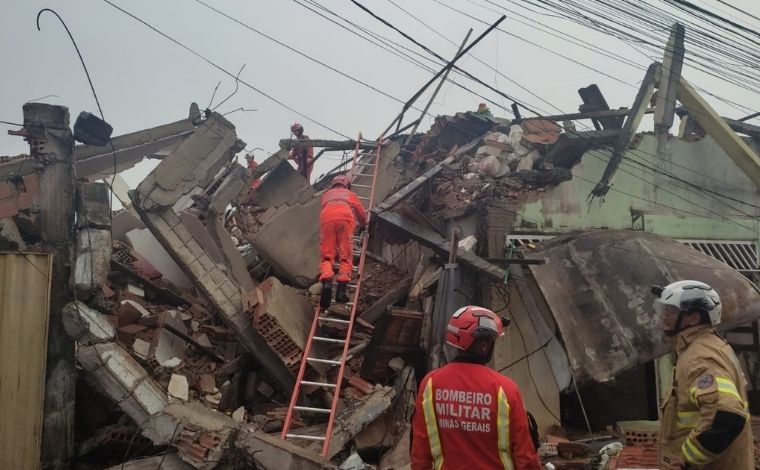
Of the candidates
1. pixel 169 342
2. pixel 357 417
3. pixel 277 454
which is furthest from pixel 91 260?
pixel 357 417

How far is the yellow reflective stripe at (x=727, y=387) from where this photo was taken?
255 centimetres

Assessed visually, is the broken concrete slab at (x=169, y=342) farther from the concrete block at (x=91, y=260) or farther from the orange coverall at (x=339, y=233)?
the orange coverall at (x=339, y=233)

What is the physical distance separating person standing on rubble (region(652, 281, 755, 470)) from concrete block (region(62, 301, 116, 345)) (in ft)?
17.9

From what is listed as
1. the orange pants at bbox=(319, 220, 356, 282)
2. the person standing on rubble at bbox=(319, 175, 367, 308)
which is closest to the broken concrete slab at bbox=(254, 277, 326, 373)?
the person standing on rubble at bbox=(319, 175, 367, 308)

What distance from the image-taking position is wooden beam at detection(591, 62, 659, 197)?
8176 mm

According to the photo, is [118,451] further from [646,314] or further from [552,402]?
[646,314]

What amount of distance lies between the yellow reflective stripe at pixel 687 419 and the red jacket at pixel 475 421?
2.95ft

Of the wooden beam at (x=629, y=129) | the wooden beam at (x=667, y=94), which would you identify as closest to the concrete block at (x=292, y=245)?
the wooden beam at (x=629, y=129)

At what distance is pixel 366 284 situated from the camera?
30.1ft

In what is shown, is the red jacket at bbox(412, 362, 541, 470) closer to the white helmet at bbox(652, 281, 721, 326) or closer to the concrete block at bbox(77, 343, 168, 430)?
the white helmet at bbox(652, 281, 721, 326)

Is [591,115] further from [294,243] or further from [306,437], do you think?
[306,437]

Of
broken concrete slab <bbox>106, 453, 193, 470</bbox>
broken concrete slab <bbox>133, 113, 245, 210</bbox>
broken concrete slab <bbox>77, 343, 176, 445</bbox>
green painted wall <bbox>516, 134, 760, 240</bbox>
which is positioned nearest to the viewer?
broken concrete slab <bbox>106, 453, 193, 470</bbox>

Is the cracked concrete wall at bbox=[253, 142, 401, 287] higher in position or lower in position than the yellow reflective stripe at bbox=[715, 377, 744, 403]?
higher

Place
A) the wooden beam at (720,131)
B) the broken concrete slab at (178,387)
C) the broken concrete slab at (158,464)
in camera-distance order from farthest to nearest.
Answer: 1. the wooden beam at (720,131)
2. the broken concrete slab at (178,387)
3. the broken concrete slab at (158,464)
